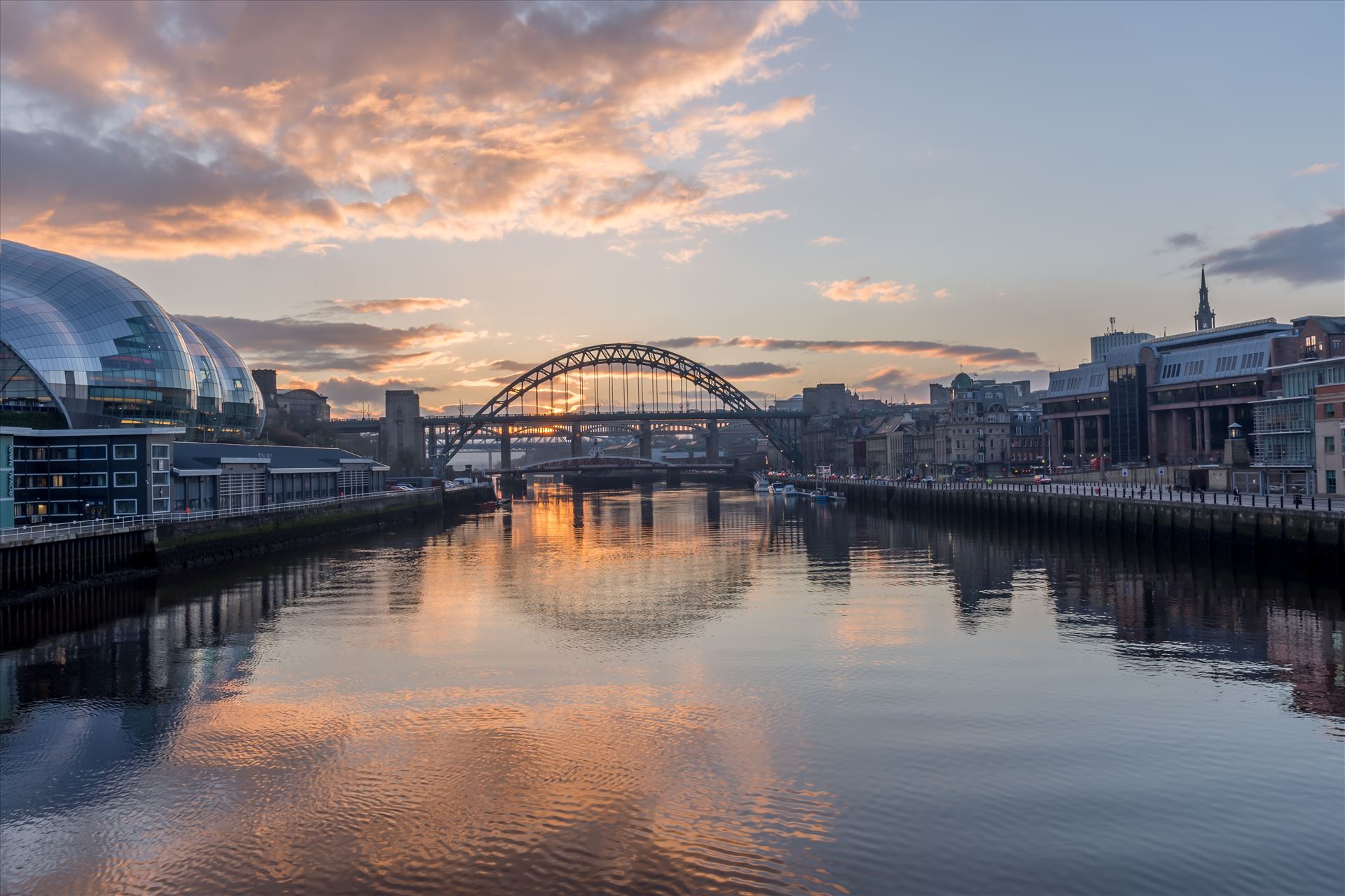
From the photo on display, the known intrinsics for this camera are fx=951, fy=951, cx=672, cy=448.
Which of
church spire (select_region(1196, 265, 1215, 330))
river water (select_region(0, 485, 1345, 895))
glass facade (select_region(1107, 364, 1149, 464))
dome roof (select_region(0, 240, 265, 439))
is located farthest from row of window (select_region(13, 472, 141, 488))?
church spire (select_region(1196, 265, 1215, 330))

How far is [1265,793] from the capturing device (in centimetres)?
1812

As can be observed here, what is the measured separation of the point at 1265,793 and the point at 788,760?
29.9 ft

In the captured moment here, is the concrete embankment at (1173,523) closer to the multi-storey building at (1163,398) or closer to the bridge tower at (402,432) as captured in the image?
the multi-storey building at (1163,398)

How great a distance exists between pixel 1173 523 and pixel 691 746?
155 feet

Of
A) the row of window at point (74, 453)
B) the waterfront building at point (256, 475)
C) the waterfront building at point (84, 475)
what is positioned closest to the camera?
the waterfront building at point (84, 475)

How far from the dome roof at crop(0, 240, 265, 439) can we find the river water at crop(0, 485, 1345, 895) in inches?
1205

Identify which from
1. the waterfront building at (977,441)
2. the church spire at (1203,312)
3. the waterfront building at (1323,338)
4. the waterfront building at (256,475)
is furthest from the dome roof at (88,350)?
the church spire at (1203,312)

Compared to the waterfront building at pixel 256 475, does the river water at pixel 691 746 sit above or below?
below

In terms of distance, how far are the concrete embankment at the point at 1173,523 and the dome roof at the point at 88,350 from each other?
6912 cm

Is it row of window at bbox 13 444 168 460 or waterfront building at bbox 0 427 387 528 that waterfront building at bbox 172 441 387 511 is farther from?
row of window at bbox 13 444 168 460

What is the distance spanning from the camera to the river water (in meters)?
15.7

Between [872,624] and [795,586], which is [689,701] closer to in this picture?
[872,624]

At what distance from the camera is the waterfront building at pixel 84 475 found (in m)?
55.0

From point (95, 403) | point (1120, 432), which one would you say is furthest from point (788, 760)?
point (1120, 432)
